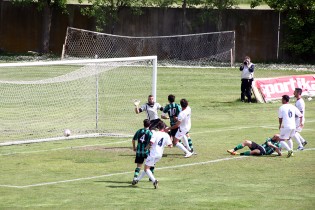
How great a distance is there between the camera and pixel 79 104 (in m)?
34.4

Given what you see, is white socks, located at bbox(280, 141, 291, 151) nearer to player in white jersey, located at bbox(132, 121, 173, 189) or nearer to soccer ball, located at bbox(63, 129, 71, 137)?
player in white jersey, located at bbox(132, 121, 173, 189)

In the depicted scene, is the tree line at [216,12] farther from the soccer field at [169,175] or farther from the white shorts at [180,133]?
the white shorts at [180,133]

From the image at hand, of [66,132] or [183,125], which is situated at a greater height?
[183,125]

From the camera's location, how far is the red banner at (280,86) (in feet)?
142

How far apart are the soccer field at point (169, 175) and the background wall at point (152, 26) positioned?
22913 millimetres

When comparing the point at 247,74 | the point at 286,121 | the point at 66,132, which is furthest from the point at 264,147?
the point at 247,74

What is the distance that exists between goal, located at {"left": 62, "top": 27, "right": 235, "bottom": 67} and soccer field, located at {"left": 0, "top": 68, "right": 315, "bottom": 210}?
18.8 metres

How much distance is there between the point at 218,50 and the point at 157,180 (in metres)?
34.0

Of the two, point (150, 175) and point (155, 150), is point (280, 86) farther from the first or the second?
point (150, 175)

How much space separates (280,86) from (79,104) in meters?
12.5

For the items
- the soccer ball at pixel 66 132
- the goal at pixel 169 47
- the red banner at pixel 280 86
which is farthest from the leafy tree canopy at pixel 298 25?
the soccer ball at pixel 66 132

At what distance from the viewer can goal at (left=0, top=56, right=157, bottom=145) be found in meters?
33.4

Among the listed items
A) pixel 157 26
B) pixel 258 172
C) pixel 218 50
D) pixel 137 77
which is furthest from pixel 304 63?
pixel 258 172

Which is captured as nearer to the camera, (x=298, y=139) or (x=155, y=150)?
(x=155, y=150)
